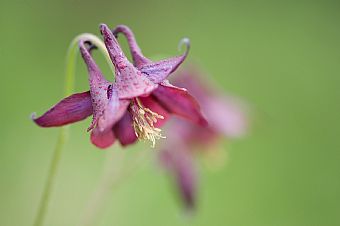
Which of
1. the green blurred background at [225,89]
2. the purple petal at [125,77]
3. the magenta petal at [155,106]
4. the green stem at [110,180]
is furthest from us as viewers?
the green blurred background at [225,89]

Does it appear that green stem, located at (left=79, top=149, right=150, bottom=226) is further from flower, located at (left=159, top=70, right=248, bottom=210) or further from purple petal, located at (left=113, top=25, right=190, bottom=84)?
purple petal, located at (left=113, top=25, right=190, bottom=84)

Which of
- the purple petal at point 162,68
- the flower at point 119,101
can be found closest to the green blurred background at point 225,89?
the flower at point 119,101

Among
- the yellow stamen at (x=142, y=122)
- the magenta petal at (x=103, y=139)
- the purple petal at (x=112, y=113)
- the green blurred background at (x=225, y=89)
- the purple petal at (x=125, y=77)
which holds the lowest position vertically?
the green blurred background at (x=225, y=89)

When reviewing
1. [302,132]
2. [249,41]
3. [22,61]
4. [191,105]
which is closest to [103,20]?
[22,61]

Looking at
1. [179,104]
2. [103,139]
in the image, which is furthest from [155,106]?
[103,139]

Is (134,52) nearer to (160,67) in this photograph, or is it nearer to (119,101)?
(160,67)

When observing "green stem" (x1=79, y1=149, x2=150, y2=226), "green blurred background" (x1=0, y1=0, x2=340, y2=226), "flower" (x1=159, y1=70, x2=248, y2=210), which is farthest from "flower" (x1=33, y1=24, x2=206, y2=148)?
"green blurred background" (x1=0, y1=0, x2=340, y2=226)

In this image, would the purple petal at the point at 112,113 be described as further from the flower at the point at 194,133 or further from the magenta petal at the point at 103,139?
the flower at the point at 194,133
